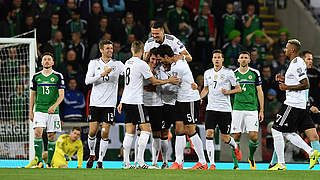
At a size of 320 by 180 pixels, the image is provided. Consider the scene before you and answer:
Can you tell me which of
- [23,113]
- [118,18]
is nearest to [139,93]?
[23,113]

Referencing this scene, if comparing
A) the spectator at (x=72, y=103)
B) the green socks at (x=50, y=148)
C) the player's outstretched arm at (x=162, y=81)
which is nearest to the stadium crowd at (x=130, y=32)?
the spectator at (x=72, y=103)

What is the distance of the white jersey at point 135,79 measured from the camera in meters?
11.1

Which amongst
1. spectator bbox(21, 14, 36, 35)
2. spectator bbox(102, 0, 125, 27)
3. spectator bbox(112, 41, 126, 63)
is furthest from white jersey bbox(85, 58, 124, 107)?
spectator bbox(102, 0, 125, 27)

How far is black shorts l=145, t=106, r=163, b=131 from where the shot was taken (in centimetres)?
1154

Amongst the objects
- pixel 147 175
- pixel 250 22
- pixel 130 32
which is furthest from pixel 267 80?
pixel 147 175

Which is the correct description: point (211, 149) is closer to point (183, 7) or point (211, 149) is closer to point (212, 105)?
point (212, 105)

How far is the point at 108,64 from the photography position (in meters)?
12.3

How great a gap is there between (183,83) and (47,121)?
2737mm

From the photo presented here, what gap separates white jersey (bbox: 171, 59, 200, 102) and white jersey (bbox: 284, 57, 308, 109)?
5.44ft

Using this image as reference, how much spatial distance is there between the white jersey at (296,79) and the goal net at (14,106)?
232 inches

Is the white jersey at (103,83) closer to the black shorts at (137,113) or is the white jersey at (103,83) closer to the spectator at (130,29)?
the black shorts at (137,113)

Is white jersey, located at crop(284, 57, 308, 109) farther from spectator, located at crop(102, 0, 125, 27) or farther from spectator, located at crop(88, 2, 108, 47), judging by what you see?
spectator, located at crop(102, 0, 125, 27)

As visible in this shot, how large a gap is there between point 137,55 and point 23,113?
5.40m

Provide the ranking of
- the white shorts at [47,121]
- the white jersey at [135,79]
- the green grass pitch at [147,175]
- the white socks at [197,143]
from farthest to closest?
the white shorts at [47,121], the white socks at [197,143], the white jersey at [135,79], the green grass pitch at [147,175]
